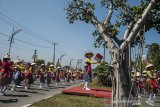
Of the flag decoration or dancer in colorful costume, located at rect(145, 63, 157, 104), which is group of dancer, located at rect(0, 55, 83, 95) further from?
dancer in colorful costume, located at rect(145, 63, 157, 104)

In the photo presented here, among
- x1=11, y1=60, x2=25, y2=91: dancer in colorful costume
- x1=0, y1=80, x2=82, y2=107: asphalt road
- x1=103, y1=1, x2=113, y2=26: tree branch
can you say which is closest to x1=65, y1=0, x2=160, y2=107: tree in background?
x1=103, y1=1, x2=113, y2=26: tree branch

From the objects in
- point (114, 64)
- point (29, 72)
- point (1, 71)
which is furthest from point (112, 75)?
point (29, 72)

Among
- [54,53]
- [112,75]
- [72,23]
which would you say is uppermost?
[54,53]

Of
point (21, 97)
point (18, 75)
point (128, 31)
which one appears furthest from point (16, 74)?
point (128, 31)

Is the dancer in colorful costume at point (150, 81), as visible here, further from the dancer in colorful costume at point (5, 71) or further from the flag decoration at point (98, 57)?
the dancer in colorful costume at point (5, 71)

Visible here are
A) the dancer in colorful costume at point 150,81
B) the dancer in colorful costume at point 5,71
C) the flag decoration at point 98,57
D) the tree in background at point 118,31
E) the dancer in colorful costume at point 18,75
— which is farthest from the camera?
the dancer in colorful costume at point 18,75

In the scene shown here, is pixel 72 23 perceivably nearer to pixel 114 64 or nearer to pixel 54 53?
pixel 114 64

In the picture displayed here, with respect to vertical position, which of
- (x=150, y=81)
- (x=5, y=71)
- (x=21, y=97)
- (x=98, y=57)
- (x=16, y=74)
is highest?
(x=98, y=57)

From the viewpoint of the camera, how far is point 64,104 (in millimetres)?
10359

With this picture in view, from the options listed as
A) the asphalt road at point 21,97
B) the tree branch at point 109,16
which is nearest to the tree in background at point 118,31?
the tree branch at point 109,16

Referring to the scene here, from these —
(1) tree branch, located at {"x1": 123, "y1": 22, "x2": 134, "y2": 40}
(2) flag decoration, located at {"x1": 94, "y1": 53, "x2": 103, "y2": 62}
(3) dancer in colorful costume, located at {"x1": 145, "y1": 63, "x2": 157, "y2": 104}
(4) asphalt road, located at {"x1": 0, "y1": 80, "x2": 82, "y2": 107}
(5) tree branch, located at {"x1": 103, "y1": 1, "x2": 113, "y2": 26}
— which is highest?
(5) tree branch, located at {"x1": 103, "y1": 1, "x2": 113, "y2": 26}

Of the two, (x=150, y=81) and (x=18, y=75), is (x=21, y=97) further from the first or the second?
(x=150, y=81)

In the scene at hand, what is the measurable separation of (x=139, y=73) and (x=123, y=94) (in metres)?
0.82

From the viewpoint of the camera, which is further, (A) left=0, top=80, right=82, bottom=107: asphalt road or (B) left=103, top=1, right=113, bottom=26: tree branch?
(A) left=0, top=80, right=82, bottom=107: asphalt road
